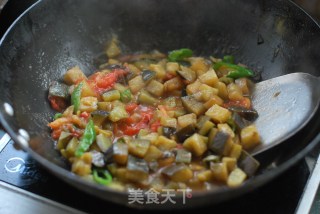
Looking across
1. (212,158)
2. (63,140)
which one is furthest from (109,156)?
(212,158)

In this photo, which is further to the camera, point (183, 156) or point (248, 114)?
point (248, 114)

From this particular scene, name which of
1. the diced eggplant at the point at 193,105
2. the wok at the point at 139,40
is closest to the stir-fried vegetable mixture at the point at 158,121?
the diced eggplant at the point at 193,105

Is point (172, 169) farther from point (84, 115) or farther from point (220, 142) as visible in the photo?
point (84, 115)

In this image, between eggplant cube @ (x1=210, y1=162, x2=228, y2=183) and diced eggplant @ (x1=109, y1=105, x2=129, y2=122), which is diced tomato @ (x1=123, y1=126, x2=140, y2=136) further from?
eggplant cube @ (x1=210, y1=162, x2=228, y2=183)

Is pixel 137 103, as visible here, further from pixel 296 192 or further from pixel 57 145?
pixel 296 192

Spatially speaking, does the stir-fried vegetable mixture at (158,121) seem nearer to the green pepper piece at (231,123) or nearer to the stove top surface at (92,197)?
the green pepper piece at (231,123)

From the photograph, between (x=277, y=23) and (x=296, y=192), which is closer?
(x=296, y=192)

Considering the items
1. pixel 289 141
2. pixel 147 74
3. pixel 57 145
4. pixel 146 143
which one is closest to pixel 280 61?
pixel 289 141
